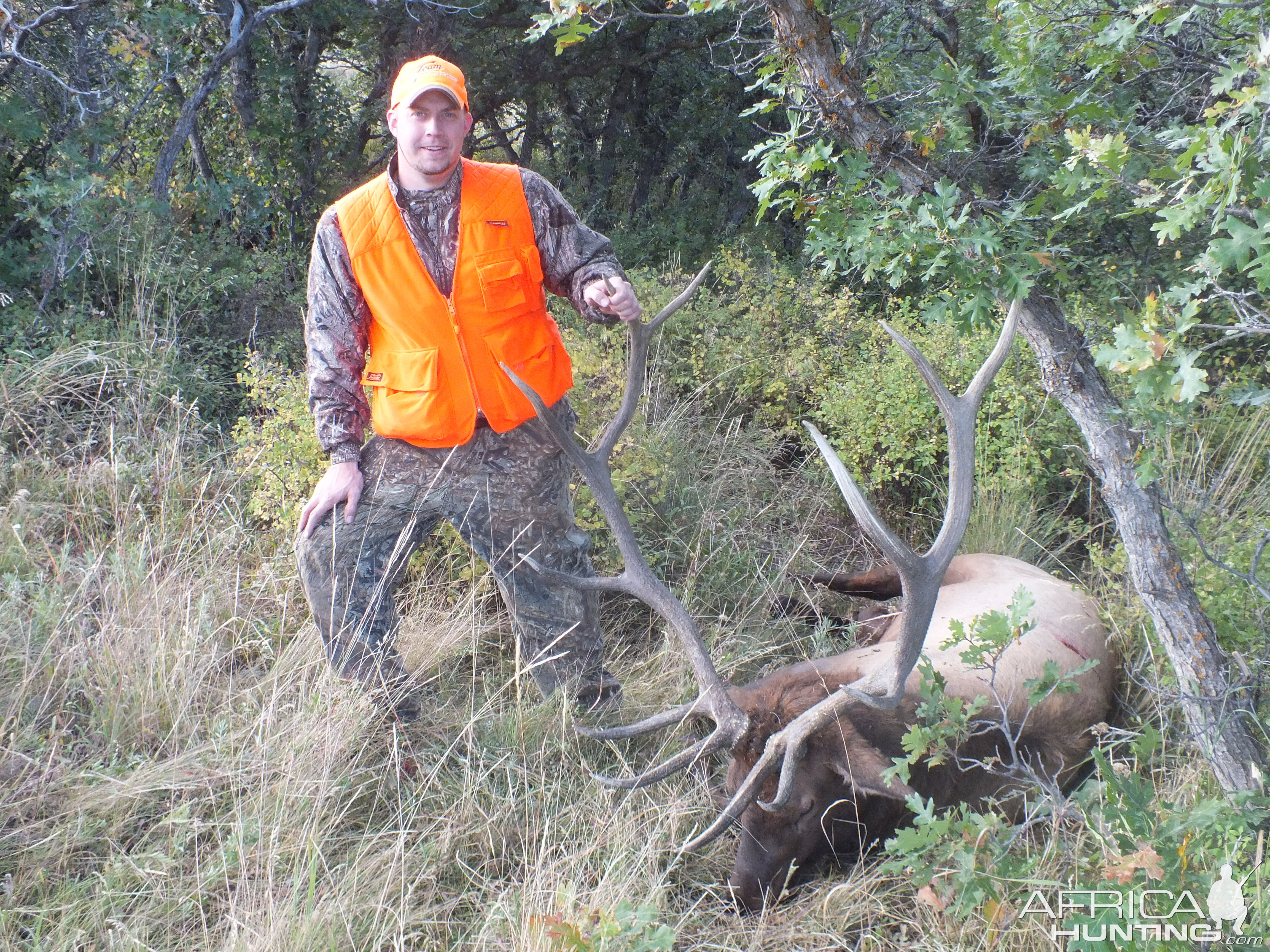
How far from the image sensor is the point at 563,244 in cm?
368

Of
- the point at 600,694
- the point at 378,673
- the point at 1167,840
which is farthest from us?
the point at 600,694

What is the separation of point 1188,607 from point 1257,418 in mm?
2237

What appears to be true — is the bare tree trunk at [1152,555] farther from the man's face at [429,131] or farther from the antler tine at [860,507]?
the man's face at [429,131]

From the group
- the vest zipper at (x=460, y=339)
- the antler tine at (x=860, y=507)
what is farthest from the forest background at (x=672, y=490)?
the vest zipper at (x=460, y=339)

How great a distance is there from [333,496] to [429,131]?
1278 mm

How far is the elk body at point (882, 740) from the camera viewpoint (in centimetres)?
326

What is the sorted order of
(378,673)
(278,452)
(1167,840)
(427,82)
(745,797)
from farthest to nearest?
(278,452), (378,673), (427,82), (745,797), (1167,840)

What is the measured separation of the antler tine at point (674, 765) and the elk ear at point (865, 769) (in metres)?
0.37

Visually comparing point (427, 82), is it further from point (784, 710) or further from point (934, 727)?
point (934, 727)

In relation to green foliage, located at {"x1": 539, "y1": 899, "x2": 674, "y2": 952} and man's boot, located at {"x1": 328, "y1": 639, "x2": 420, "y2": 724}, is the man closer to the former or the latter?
man's boot, located at {"x1": 328, "y1": 639, "x2": 420, "y2": 724}

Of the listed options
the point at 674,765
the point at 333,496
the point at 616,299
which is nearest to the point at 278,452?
the point at 333,496

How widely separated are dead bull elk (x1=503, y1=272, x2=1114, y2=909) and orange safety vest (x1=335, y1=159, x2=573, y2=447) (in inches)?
13.1

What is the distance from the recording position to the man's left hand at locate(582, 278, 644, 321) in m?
3.42

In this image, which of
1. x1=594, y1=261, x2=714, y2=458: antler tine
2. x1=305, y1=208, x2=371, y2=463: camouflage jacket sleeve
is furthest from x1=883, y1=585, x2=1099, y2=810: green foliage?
x1=305, y1=208, x2=371, y2=463: camouflage jacket sleeve
